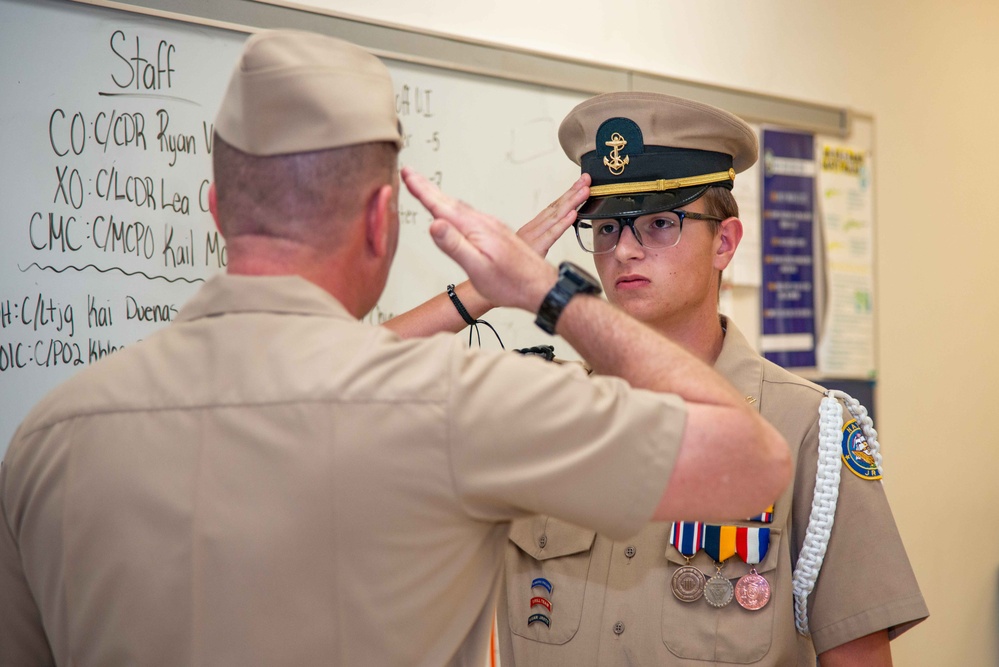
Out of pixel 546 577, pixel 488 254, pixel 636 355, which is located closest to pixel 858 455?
pixel 546 577

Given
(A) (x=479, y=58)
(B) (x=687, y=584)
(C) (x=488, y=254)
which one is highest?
(A) (x=479, y=58)

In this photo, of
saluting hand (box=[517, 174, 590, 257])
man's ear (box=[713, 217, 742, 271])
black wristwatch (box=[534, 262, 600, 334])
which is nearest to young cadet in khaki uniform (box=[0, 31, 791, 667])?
black wristwatch (box=[534, 262, 600, 334])

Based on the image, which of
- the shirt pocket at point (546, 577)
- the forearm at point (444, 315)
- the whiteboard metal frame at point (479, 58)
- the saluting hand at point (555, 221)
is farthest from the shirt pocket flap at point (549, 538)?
the whiteboard metal frame at point (479, 58)

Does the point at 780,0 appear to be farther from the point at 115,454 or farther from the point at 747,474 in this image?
the point at 115,454

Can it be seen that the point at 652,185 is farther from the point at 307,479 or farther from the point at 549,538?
the point at 307,479

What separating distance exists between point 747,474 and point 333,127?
57 cm

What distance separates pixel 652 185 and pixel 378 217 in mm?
757

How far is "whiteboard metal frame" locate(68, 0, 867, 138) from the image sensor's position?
1.89m

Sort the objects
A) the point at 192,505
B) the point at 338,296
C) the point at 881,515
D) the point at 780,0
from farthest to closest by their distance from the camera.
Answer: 1. the point at 780,0
2. the point at 881,515
3. the point at 338,296
4. the point at 192,505

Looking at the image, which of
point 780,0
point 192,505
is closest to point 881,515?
point 192,505

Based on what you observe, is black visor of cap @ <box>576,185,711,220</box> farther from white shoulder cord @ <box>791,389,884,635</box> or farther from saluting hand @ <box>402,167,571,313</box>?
saluting hand @ <box>402,167,571,313</box>

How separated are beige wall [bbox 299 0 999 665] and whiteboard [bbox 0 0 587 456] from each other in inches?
59.1

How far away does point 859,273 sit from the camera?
9.93ft

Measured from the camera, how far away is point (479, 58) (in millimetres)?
2246
